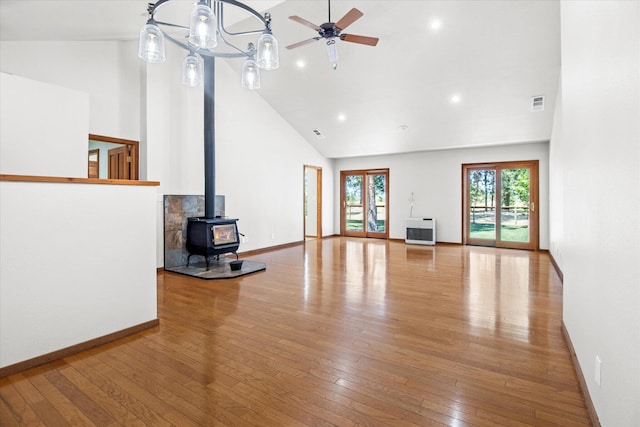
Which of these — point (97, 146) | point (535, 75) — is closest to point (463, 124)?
point (535, 75)

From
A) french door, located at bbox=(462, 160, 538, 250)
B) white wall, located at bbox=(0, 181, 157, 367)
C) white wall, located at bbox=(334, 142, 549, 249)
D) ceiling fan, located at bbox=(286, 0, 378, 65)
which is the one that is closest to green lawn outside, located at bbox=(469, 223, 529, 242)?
french door, located at bbox=(462, 160, 538, 250)

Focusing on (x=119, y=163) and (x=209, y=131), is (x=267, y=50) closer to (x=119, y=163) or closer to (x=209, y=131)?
(x=209, y=131)

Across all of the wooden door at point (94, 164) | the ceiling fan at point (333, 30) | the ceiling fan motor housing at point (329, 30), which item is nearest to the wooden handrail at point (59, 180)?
the ceiling fan at point (333, 30)

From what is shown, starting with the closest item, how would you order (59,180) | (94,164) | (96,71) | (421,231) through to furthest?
(59,180) < (96,71) < (94,164) < (421,231)

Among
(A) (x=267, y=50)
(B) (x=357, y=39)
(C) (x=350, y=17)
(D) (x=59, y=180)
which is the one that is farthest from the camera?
(B) (x=357, y=39)

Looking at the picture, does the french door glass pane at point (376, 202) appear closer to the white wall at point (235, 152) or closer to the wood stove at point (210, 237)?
the white wall at point (235, 152)

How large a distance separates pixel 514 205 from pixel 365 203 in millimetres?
3887

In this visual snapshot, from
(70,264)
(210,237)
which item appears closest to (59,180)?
(70,264)

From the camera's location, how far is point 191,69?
10.3 ft

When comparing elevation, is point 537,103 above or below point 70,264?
above

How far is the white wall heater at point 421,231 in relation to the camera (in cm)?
840

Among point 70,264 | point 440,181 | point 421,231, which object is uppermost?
point 440,181

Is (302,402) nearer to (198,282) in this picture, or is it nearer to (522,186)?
(198,282)

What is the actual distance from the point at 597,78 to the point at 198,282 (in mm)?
4672
